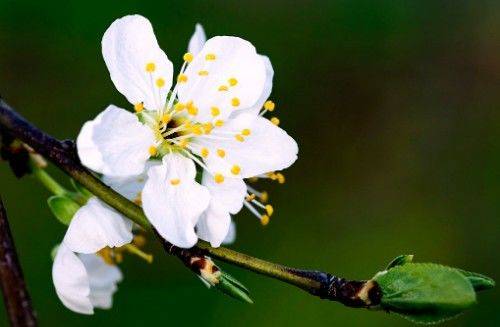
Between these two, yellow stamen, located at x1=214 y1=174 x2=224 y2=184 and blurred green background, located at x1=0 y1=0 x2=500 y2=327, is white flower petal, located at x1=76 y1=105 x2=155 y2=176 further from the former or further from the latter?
blurred green background, located at x1=0 y1=0 x2=500 y2=327

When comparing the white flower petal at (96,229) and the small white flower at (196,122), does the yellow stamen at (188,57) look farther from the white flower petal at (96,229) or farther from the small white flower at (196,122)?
the white flower petal at (96,229)

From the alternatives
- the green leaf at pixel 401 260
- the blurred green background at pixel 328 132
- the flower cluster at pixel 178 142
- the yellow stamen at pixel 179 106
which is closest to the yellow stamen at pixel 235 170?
the flower cluster at pixel 178 142

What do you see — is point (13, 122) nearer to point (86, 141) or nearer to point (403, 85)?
point (86, 141)

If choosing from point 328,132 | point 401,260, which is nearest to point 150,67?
point 401,260

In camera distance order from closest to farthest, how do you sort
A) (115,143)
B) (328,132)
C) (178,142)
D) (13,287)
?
(13,287), (115,143), (178,142), (328,132)

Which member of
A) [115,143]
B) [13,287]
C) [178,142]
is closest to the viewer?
[13,287]

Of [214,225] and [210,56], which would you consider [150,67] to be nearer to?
[210,56]
